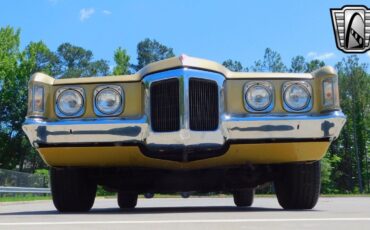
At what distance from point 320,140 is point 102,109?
2.06 m

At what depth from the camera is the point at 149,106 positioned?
5273mm

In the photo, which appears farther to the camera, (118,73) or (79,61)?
(79,61)

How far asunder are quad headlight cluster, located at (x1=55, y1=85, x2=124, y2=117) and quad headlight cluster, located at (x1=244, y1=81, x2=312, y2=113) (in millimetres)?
1226

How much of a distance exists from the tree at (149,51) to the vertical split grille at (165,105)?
65.9m

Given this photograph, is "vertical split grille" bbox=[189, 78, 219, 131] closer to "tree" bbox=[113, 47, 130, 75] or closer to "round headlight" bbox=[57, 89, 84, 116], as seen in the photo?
"round headlight" bbox=[57, 89, 84, 116]

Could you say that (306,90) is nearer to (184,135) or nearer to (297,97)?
(297,97)

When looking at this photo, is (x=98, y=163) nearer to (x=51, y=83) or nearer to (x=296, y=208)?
(x=51, y=83)

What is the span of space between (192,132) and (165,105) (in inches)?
15.2

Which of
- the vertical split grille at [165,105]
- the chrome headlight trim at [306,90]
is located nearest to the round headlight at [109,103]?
the vertical split grille at [165,105]

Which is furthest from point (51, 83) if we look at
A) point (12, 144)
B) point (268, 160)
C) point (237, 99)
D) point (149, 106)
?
point (12, 144)

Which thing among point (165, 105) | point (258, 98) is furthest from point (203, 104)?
point (258, 98)

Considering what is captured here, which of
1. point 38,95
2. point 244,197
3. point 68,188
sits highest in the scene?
point 38,95

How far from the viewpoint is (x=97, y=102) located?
542 cm

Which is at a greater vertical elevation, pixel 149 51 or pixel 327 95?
pixel 149 51
